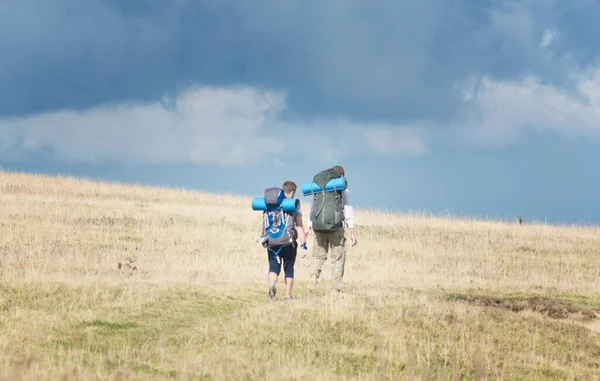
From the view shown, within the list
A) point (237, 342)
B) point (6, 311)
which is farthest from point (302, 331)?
point (6, 311)

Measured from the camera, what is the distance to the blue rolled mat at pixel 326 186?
14.9 metres

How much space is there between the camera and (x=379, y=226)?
3628 cm

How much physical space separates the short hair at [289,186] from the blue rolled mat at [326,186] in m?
0.73

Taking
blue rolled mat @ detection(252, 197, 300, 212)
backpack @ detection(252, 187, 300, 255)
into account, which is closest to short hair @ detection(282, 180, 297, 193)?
backpack @ detection(252, 187, 300, 255)

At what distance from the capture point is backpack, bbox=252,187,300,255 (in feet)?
46.0

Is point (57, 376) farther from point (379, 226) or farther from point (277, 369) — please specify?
point (379, 226)

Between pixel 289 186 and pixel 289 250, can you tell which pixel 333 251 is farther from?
pixel 289 186

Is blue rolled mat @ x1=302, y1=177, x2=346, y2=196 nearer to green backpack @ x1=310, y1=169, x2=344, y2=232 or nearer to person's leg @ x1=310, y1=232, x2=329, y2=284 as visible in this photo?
green backpack @ x1=310, y1=169, x2=344, y2=232

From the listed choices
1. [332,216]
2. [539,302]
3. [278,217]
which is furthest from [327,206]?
[539,302]

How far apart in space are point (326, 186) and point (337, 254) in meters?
1.76

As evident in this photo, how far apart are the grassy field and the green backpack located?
5.96 feet

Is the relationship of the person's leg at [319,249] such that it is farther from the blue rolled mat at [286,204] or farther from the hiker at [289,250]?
the blue rolled mat at [286,204]

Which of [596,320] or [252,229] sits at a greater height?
[252,229]

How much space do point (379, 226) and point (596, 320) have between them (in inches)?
828
